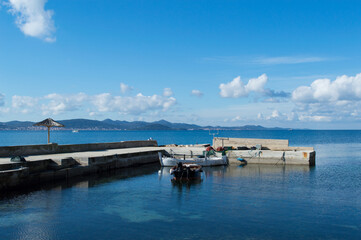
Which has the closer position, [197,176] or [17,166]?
[17,166]

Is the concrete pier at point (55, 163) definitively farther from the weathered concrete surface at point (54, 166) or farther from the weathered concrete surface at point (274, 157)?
the weathered concrete surface at point (274, 157)

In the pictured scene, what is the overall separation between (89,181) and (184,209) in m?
10.6

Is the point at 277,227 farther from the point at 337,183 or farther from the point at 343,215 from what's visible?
the point at 337,183

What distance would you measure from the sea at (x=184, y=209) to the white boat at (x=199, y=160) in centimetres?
674

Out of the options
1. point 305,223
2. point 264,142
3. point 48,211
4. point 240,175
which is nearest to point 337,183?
point 240,175

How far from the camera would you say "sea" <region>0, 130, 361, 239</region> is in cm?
1466

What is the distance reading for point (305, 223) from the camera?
16.1 meters

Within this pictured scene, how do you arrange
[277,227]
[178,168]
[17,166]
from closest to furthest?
[277,227]
[17,166]
[178,168]

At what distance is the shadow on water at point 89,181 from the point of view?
2121 cm

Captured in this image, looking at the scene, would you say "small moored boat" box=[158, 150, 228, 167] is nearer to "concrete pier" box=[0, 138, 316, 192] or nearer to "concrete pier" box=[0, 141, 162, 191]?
"concrete pier" box=[0, 138, 316, 192]

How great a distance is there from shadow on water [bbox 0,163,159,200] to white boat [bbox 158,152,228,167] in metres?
1.28

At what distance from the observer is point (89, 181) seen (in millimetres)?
26109

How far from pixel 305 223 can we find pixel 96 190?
13990 mm

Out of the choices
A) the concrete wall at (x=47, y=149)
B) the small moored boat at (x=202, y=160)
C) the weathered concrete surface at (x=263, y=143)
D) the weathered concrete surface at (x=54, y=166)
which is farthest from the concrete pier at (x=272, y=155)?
the concrete wall at (x=47, y=149)
